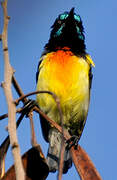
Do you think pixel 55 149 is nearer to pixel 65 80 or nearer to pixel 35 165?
pixel 65 80

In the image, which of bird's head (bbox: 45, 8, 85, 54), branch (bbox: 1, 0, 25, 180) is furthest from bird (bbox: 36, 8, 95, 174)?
branch (bbox: 1, 0, 25, 180)

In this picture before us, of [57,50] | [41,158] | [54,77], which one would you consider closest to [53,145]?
[54,77]

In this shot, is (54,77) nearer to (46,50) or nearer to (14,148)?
(46,50)

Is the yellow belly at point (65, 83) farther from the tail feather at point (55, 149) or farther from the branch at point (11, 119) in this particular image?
the branch at point (11, 119)

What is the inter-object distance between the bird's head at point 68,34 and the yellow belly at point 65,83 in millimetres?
332

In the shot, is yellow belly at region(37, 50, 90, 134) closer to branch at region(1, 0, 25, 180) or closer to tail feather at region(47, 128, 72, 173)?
tail feather at region(47, 128, 72, 173)

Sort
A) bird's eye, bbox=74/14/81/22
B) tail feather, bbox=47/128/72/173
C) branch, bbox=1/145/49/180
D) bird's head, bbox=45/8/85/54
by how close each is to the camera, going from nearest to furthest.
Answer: branch, bbox=1/145/49/180 < tail feather, bbox=47/128/72/173 < bird's head, bbox=45/8/85/54 < bird's eye, bbox=74/14/81/22

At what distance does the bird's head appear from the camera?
198 inches

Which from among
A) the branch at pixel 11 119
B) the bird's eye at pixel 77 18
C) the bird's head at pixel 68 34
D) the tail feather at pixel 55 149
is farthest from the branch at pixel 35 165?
the bird's eye at pixel 77 18

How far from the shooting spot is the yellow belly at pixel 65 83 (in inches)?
175

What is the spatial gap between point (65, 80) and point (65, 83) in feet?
0.15

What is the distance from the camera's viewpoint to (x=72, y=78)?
4488 mm

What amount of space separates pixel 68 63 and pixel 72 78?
0.85ft

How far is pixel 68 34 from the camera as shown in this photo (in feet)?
17.1
